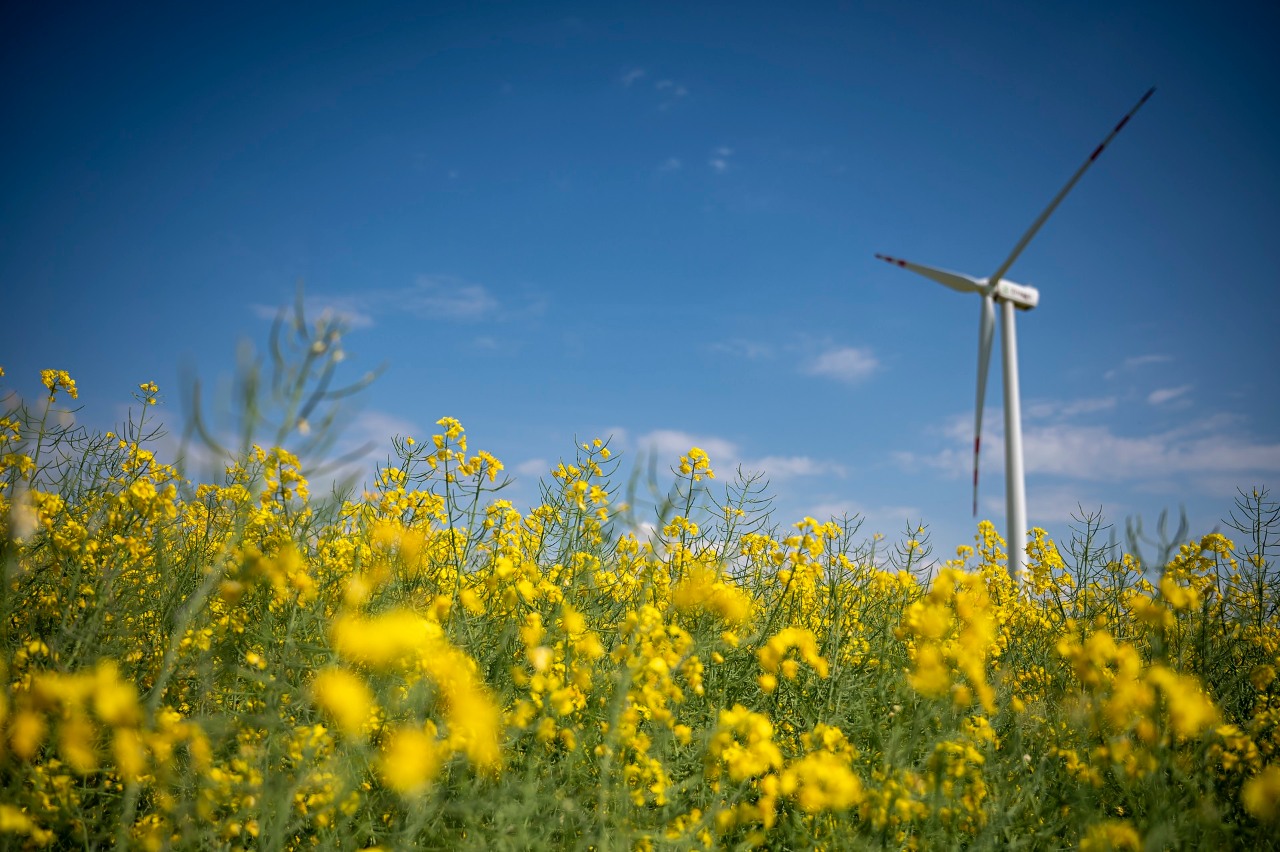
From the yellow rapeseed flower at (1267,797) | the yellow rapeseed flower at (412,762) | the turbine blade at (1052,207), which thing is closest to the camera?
the yellow rapeseed flower at (412,762)

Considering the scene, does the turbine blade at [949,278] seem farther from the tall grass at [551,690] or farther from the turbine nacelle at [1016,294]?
the tall grass at [551,690]

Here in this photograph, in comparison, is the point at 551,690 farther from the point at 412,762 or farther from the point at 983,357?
the point at 983,357

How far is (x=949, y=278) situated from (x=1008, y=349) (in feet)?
6.82

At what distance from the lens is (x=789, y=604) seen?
4.76 m

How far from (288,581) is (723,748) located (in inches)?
82.6

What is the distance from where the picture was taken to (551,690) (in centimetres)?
271

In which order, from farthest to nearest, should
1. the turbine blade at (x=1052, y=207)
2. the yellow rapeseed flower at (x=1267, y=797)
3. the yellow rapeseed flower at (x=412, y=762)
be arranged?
the turbine blade at (x=1052, y=207)
the yellow rapeseed flower at (x=1267, y=797)
the yellow rapeseed flower at (x=412, y=762)

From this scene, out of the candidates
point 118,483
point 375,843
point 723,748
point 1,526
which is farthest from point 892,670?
point 118,483

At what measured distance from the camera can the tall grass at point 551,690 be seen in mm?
2371

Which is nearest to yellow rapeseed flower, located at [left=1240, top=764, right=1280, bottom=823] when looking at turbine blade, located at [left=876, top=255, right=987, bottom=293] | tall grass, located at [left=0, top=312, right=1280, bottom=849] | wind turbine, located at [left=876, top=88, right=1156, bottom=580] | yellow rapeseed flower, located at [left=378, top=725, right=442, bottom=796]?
tall grass, located at [left=0, top=312, right=1280, bottom=849]

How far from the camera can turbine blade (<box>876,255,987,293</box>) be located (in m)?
15.8

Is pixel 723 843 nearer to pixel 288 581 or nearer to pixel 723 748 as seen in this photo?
pixel 723 748

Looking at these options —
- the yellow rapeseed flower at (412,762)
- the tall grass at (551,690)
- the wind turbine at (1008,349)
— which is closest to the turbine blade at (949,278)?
the wind turbine at (1008,349)

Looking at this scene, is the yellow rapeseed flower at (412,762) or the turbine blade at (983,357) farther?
the turbine blade at (983,357)
